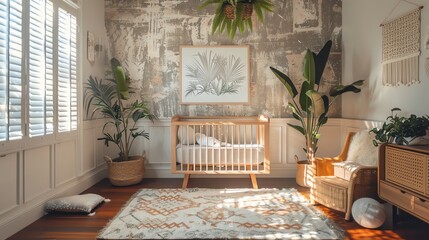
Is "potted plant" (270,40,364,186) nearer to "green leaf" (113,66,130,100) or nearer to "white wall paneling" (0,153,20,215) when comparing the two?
"green leaf" (113,66,130,100)

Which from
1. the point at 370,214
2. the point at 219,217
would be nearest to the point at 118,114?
the point at 219,217

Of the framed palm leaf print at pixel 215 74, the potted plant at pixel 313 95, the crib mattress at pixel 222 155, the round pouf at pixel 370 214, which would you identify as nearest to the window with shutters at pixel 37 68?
the crib mattress at pixel 222 155

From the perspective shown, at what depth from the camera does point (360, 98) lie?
→ 323 cm

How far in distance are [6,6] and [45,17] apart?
0.51 metres

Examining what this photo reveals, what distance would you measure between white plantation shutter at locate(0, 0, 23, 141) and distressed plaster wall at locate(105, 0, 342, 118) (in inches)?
68.1

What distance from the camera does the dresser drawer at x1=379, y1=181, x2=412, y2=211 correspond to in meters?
1.82

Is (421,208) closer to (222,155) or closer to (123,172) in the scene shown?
(222,155)

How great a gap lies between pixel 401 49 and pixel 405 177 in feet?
4.29

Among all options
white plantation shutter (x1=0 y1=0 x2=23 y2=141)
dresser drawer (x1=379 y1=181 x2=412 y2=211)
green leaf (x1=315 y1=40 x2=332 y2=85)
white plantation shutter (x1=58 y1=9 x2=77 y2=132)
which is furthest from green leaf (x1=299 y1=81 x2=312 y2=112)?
white plantation shutter (x1=0 y1=0 x2=23 y2=141)

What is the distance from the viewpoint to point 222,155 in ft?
10.1

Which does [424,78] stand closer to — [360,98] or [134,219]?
[360,98]

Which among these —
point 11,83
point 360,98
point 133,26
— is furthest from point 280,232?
point 133,26

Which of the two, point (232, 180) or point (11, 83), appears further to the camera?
point (232, 180)

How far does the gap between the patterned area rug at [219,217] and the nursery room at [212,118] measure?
0.7 inches
